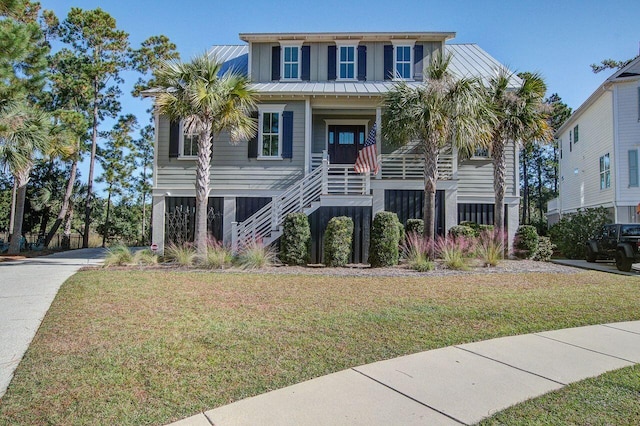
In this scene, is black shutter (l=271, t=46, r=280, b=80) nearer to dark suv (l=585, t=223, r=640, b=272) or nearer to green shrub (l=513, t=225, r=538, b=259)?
green shrub (l=513, t=225, r=538, b=259)

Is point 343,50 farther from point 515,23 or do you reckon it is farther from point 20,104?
point 20,104

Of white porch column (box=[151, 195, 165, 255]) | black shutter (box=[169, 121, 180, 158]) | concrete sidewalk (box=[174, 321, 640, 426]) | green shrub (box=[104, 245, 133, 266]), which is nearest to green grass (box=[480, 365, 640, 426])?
concrete sidewalk (box=[174, 321, 640, 426])

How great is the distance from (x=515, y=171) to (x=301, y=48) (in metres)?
9.29

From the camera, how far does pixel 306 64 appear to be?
1652 cm

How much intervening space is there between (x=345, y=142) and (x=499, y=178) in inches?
238

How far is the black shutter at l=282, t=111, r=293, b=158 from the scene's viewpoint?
49.5 ft

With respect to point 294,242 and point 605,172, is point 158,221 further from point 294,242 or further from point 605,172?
point 605,172

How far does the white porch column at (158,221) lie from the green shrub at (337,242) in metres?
6.33

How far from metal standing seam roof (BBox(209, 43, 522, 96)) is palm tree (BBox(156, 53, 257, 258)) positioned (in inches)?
61.6

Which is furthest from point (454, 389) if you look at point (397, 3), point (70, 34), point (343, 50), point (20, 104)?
point (70, 34)

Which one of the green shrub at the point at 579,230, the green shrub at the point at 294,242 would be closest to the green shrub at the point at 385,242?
the green shrub at the point at 294,242

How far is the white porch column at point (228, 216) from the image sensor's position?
14.8 meters

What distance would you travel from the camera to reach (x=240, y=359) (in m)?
4.43

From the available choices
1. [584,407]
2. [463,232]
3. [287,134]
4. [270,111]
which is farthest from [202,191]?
[584,407]
